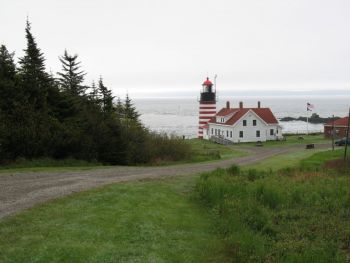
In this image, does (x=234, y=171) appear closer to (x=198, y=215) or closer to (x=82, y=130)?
(x=198, y=215)

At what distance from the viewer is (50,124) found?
26.2 m

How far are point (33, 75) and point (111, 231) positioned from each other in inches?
758

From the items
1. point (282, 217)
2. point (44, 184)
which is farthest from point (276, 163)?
point (44, 184)

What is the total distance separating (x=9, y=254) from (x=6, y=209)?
3.76m

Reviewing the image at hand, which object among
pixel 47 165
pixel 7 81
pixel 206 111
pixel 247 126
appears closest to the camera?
pixel 47 165

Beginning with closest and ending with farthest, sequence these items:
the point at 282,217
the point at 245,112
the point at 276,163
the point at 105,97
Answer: the point at 282,217, the point at 276,163, the point at 105,97, the point at 245,112

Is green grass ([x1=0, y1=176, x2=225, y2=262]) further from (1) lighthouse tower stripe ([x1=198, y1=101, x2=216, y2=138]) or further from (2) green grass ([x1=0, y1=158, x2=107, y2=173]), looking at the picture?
(1) lighthouse tower stripe ([x1=198, y1=101, x2=216, y2=138])

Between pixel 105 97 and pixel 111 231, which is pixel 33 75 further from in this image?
pixel 111 231

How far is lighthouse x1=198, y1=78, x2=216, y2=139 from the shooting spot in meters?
68.1

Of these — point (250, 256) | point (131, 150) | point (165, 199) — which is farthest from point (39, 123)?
point (250, 256)

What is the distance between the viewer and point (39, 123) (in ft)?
84.4

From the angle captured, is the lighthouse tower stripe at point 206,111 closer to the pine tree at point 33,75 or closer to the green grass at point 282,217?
the pine tree at point 33,75

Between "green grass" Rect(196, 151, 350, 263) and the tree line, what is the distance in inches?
433

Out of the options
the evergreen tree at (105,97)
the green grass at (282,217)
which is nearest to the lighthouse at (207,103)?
the evergreen tree at (105,97)
